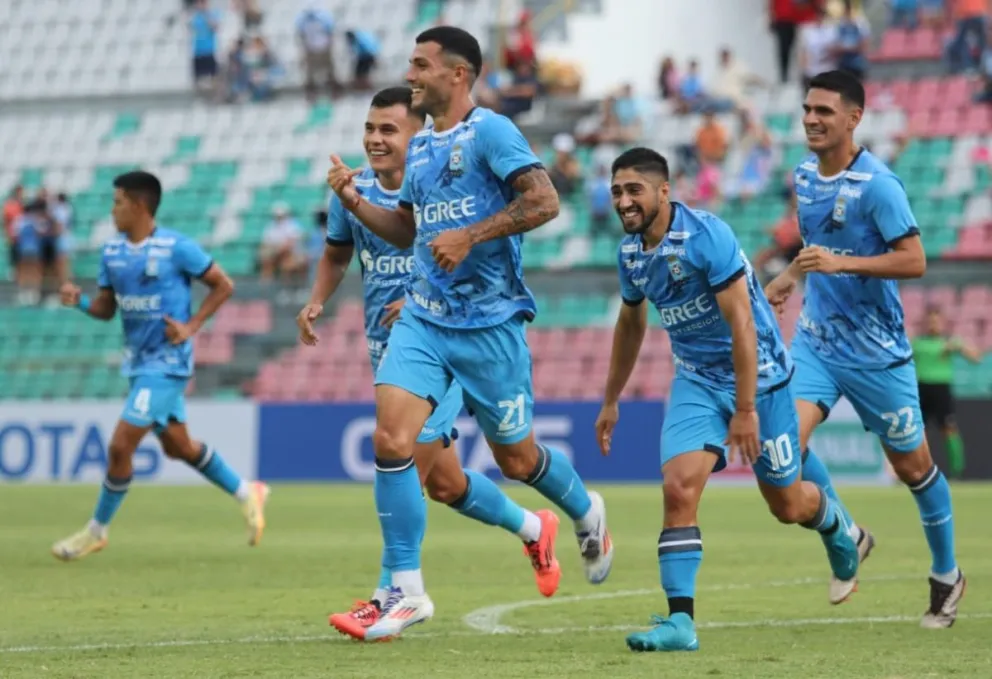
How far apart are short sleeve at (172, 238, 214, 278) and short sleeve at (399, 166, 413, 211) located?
4.85 m

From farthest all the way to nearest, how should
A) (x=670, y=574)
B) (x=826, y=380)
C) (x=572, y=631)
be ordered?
(x=826, y=380) < (x=572, y=631) < (x=670, y=574)

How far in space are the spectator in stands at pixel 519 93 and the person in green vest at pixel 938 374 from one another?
9.44 meters

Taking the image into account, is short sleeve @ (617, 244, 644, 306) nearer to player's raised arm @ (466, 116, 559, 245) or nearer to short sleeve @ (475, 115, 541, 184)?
player's raised arm @ (466, 116, 559, 245)

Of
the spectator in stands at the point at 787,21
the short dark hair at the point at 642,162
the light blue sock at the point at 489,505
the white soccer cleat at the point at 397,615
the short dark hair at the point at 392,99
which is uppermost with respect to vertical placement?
the spectator in stands at the point at 787,21

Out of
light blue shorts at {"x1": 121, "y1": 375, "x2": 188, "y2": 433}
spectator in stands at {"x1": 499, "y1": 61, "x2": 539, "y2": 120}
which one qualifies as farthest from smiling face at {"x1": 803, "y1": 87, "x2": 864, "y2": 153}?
spectator in stands at {"x1": 499, "y1": 61, "x2": 539, "y2": 120}

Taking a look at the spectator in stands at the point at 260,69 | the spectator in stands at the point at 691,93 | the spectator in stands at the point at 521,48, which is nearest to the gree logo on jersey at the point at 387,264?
the spectator in stands at the point at 691,93

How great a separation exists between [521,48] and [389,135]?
20.7 m

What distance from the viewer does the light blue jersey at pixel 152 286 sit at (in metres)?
14.0

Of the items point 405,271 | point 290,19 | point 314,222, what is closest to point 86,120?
point 290,19

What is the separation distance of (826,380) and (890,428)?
1.28 ft

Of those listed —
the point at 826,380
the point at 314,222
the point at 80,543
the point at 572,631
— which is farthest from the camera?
the point at 314,222

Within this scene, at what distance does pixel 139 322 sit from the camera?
14141mm

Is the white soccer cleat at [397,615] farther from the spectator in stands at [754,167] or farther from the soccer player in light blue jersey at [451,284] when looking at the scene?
the spectator in stands at [754,167]

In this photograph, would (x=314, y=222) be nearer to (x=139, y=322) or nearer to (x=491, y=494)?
(x=139, y=322)
